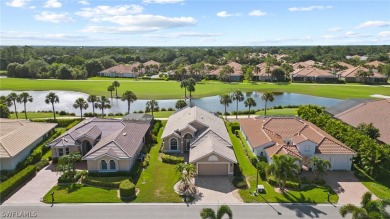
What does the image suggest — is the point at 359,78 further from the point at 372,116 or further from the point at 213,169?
the point at 213,169

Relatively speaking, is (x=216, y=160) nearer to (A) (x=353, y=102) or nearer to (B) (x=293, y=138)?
(B) (x=293, y=138)

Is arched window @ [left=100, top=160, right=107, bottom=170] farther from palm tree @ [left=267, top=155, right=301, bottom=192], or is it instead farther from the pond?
the pond

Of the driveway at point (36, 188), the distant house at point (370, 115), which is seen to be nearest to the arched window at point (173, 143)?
the driveway at point (36, 188)

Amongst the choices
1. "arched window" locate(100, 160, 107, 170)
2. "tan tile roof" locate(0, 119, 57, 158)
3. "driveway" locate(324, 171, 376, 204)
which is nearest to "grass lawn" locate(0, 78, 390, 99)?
"tan tile roof" locate(0, 119, 57, 158)

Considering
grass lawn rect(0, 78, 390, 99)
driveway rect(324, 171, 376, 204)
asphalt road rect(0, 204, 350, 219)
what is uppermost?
grass lawn rect(0, 78, 390, 99)

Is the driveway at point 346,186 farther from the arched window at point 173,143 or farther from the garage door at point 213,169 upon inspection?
the arched window at point 173,143

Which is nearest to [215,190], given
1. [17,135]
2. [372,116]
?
[17,135]

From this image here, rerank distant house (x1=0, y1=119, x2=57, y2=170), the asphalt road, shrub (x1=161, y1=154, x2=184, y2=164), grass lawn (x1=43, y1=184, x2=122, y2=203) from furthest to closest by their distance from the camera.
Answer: shrub (x1=161, y1=154, x2=184, y2=164), distant house (x1=0, y1=119, x2=57, y2=170), grass lawn (x1=43, y1=184, x2=122, y2=203), the asphalt road
